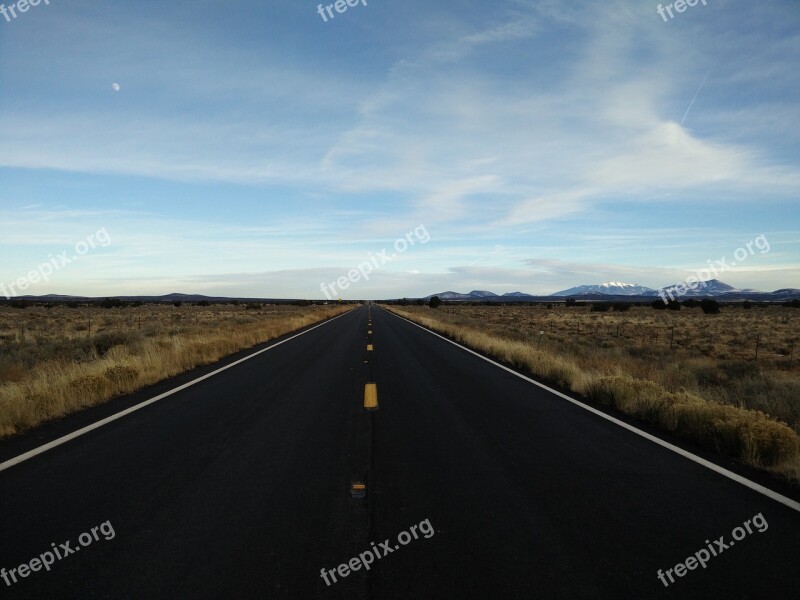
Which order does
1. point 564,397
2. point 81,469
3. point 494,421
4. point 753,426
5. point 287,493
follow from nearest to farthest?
point 287,493, point 81,469, point 753,426, point 494,421, point 564,397

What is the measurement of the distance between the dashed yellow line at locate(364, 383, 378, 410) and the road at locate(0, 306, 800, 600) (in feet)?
2.24

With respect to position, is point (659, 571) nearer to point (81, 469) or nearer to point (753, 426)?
point (753, 426)

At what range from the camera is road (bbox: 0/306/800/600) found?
3043 mm

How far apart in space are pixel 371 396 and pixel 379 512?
16.3ft

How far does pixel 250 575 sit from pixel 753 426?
5944mm

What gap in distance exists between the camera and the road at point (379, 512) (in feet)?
9.98

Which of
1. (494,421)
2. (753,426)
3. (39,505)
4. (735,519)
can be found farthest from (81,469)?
(753,426)

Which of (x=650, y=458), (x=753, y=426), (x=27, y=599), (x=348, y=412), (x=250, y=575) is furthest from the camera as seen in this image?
(x=348, y=412)

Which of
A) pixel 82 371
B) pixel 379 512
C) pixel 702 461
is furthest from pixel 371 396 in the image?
pixel 82 371

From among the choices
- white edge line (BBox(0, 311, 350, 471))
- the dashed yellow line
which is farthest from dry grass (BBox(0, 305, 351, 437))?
the dashed yellow line

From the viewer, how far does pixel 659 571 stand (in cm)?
319

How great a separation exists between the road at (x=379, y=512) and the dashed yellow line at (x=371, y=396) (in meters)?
0.68

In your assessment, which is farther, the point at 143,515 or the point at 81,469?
the point at 81,469

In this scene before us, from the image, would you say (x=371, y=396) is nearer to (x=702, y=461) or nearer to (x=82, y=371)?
(x=702, y=461)
